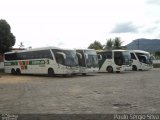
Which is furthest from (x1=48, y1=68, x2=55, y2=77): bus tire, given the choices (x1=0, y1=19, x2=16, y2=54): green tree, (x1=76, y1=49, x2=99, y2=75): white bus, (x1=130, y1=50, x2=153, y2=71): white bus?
(x1=130, y1=50, x2=153, y2=71): white bus

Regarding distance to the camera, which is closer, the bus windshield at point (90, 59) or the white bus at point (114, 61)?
the bus windshield at point (90, 59)

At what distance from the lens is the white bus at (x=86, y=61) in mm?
34844

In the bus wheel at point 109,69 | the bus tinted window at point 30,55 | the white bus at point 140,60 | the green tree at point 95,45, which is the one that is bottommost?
the bus wheel at point 109,69

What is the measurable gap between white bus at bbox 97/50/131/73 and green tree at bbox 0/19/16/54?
39.7ft

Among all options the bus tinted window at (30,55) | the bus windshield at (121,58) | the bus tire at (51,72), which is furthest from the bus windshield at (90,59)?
the bus windshield at (121,58)

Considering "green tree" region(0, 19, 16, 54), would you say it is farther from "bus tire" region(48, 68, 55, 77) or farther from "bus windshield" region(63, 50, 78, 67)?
"bus windshield" region(63, 50, 78, 67)

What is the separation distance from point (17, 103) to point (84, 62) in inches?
871

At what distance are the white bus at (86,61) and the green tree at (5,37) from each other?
1329cm

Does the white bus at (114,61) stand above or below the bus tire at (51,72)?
above

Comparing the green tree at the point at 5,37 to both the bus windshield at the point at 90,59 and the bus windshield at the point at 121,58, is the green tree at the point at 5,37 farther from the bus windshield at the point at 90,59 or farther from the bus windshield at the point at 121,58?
the bus windshield at the point at 121,58

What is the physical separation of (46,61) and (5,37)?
13122 mm

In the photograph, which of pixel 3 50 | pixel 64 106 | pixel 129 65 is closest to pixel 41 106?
pixel 64 106

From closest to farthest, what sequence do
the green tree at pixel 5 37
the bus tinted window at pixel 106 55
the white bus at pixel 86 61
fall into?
the white bus at pixel 86 61, the bus tinted window at pixel 106 55, the green tree at pixel 5 37

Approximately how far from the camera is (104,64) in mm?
41656
